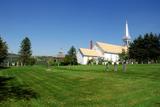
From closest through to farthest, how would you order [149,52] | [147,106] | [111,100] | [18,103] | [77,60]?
[147,106]
[18,103]
[111,100]
[149,52]
[77,60]

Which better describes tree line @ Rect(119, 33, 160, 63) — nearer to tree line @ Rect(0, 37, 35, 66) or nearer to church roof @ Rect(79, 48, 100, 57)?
church roof @ Rect(79, 48, 100, 57)

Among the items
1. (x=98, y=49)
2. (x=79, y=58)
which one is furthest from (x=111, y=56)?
(x=79, y=58)

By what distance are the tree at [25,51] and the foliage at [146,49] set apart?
43559 mm

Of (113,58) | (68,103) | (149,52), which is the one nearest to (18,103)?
(68,103)

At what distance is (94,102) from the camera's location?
15016 mm

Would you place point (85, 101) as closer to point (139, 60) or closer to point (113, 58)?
point (139, 60)

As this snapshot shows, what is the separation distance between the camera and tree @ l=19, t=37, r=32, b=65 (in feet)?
375

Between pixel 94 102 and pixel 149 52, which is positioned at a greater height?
pixel 149 52

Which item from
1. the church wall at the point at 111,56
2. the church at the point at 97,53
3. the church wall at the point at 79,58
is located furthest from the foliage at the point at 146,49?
the church wall at the point at 79,58

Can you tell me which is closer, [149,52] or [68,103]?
[68,103]

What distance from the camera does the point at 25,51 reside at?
116062 mm

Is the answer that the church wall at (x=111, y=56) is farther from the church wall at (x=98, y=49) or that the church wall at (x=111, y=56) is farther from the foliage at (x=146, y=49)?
the foliage at (x=146, y=49)

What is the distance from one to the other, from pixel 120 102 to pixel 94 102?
1410 millimetres

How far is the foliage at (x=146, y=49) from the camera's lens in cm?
9322
